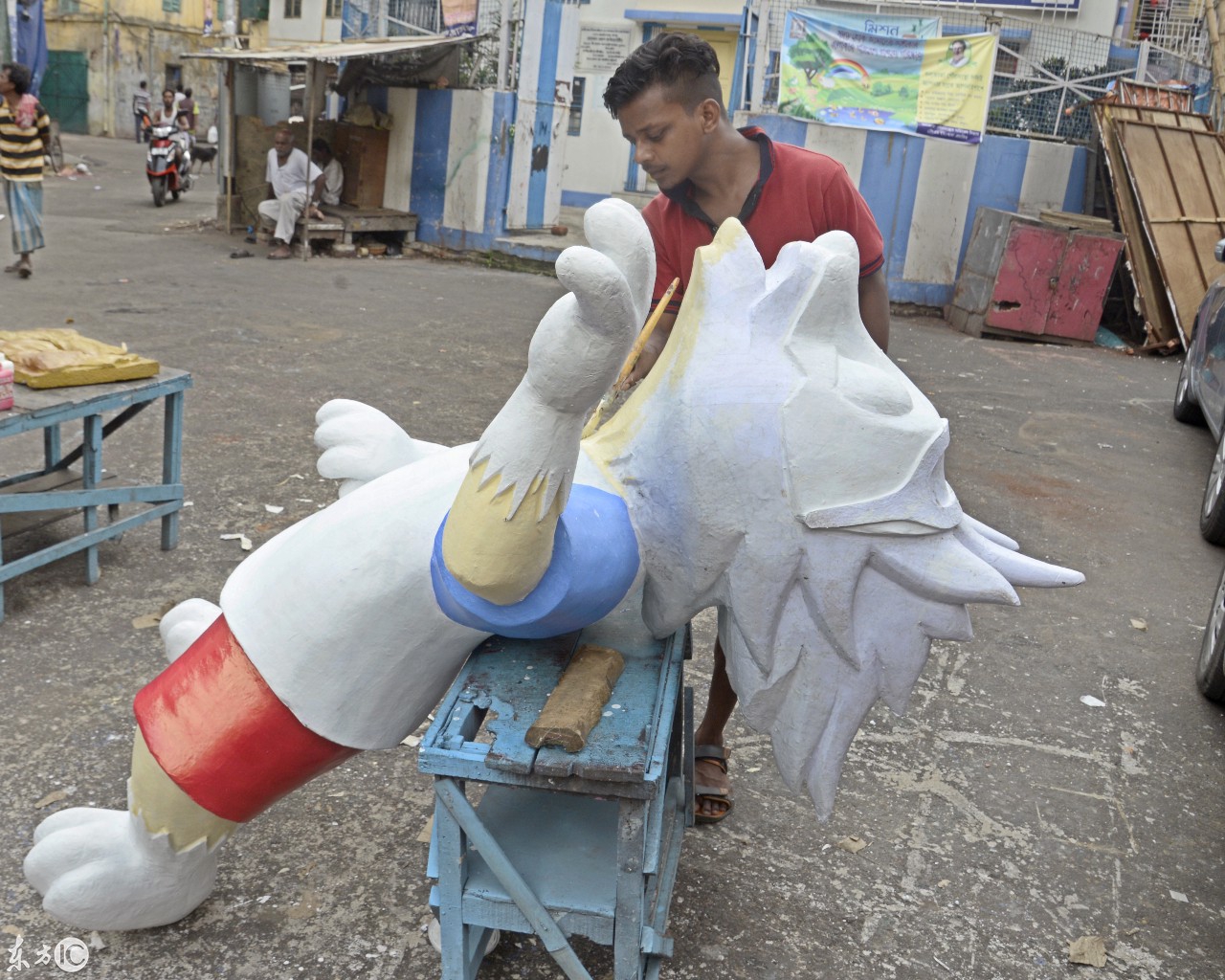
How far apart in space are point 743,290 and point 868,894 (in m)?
1.57

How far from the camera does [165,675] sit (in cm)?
211

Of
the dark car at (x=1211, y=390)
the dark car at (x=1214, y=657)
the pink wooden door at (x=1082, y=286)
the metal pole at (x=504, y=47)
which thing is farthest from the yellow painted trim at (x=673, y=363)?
the metal pole at (x=504, y=47)

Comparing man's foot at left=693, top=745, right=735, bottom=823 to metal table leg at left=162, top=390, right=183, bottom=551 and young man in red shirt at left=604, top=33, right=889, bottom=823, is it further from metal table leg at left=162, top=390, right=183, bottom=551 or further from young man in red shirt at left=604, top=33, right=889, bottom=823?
metal table leg at left=162, top=390, right=183, bottom=551

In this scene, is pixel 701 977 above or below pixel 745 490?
below

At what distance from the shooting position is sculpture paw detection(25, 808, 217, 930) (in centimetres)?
214

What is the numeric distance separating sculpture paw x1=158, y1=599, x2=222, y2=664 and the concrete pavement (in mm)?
582

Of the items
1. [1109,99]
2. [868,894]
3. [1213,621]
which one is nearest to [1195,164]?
[1109,99]

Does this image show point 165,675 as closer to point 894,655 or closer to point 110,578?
point 894,655

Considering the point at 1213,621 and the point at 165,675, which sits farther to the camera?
the point at 1213,621

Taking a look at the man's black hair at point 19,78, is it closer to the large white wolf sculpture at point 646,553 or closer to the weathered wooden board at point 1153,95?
the large white wolf sculpture at point 646,553

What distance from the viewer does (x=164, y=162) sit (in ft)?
45.8

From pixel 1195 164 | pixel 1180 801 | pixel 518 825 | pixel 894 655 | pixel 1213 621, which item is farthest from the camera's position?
pixel 1195 164

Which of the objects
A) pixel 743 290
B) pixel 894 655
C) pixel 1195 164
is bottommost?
pixel 894 655

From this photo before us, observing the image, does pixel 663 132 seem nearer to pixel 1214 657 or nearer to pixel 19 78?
pixel 1214 657
